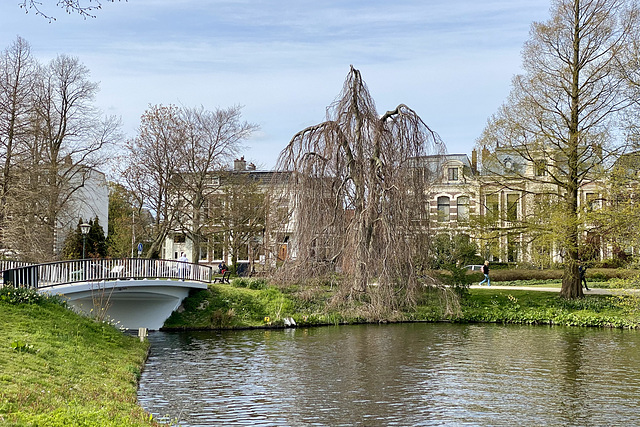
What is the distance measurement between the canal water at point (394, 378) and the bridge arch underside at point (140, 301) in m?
2.20

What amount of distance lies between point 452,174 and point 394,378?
39.1 m

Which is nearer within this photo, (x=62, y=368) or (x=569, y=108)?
(x=62, y=368)

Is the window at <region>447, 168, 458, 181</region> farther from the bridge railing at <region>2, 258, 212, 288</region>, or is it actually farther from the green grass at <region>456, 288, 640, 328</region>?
the bridge railing at <region>2, 258, 212, 288</region>

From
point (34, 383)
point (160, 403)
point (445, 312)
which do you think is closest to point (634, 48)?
point (445, 312)

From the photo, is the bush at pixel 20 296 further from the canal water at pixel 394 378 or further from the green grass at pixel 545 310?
the green grass at pixel 545 310

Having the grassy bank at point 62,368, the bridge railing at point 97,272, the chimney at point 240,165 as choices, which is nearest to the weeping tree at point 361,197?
the bridge railing at point 97,272

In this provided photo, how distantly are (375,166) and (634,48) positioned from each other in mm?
10790

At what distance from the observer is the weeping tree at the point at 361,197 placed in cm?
2553

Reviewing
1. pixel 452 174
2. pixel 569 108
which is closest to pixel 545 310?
pixel 569 108

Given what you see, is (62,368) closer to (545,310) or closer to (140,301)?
(140,301)

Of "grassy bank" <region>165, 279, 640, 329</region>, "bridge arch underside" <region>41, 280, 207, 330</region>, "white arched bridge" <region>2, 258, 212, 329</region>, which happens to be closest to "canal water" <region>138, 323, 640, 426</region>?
"grassy bank" <region>165, 279, 640, 329</region>

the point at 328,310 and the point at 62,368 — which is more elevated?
the point at 328,310

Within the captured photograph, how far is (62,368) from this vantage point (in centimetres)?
1319

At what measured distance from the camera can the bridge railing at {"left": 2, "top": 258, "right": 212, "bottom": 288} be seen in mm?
20109
